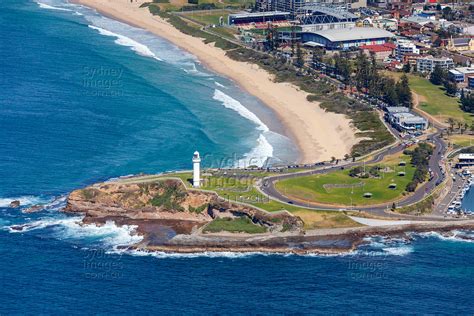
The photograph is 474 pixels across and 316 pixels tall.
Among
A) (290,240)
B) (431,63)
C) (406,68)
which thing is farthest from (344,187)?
(431,63)

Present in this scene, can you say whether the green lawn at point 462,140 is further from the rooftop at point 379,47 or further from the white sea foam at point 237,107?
the rooftop at point 379,47

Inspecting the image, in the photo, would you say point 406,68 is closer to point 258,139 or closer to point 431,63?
point 431,63

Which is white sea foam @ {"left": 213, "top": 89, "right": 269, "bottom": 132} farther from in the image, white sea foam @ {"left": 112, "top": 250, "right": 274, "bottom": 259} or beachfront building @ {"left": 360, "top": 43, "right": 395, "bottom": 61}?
white sea foam @ {"left": 112, "top": 250, "right": 274, "bottom": 259}

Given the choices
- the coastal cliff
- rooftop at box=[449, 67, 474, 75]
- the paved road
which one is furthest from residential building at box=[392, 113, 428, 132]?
the coastal cliff

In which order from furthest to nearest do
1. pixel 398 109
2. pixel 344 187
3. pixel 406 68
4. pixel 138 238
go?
1. pixel 406 68
2. pixel 398 109
3. pixel 344 187
4. pixel 138 238

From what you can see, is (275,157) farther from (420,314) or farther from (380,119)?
(420,314)
